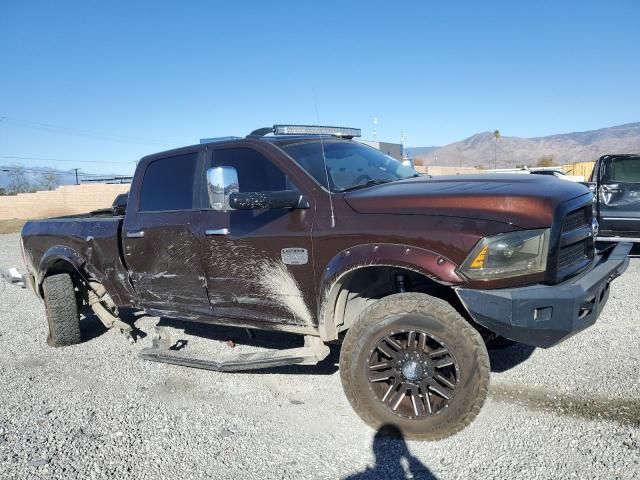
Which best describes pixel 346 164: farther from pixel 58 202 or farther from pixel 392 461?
pixel 58 202

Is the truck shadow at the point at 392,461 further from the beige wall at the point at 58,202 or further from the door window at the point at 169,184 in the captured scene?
the beige wall at the point at 58,202

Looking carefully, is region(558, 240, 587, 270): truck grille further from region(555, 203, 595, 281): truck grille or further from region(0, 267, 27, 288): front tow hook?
region(0, 267, 27, 288): front tow hook

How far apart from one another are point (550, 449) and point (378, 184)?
6.73 feet

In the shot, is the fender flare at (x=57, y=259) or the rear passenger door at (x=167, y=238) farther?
the fender flare at (x=57, y=259)

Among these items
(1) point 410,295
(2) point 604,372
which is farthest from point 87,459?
(2) point 604,372

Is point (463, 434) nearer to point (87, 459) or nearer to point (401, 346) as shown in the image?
point (401, 346)

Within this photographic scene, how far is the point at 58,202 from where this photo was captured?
34.5 metres

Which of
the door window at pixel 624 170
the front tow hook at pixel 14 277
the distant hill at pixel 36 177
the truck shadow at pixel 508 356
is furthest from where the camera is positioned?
the distant hill at pixel 36 177

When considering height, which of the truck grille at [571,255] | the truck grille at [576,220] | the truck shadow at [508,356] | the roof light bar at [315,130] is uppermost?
the roof light bar at [315,130]

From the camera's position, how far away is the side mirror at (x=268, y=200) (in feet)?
10.8

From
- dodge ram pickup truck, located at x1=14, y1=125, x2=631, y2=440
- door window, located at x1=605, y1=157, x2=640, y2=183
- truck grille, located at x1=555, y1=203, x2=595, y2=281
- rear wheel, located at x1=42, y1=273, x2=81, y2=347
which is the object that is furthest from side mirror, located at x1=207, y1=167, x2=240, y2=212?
door window, located at x1=605, y1=157, x2=640, y2=183

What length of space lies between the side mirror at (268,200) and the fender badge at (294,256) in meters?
0.30

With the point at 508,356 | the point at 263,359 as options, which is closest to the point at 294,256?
the point at 263,359

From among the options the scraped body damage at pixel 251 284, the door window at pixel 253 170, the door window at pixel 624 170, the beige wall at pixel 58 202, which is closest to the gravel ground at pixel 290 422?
the scraped body damage at pixel 251 284
